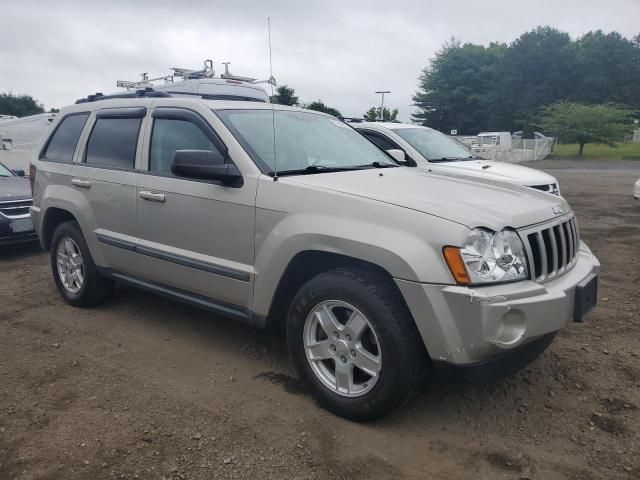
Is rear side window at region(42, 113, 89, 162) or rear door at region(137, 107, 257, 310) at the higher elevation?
rear side window at region(42, 113, 89, 162)

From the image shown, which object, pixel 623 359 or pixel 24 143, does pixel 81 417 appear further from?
pixel 24 143

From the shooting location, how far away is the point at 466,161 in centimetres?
822

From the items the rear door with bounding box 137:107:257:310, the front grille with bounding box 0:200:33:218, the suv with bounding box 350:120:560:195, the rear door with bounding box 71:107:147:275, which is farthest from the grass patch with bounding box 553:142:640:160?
the rear door with bounding box 137:107:257:310

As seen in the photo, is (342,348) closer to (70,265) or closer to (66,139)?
(70,265)

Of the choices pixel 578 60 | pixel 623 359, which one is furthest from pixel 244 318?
pixel 578 60

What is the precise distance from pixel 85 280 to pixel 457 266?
3.55 metres

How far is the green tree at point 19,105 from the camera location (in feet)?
205

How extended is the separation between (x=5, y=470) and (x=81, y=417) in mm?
529

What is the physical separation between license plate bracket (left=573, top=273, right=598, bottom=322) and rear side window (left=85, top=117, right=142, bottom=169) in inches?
129

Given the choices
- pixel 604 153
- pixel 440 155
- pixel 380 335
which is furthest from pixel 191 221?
pixel 604 153

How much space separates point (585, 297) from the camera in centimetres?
310

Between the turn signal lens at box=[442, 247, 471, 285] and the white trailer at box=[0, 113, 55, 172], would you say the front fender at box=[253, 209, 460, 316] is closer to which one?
the turn signal lens at box=[442, 247, 471, 285]

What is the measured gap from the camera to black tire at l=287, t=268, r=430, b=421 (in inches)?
114

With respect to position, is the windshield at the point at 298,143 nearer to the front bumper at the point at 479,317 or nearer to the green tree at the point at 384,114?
the front bumper at the point at 479,317
